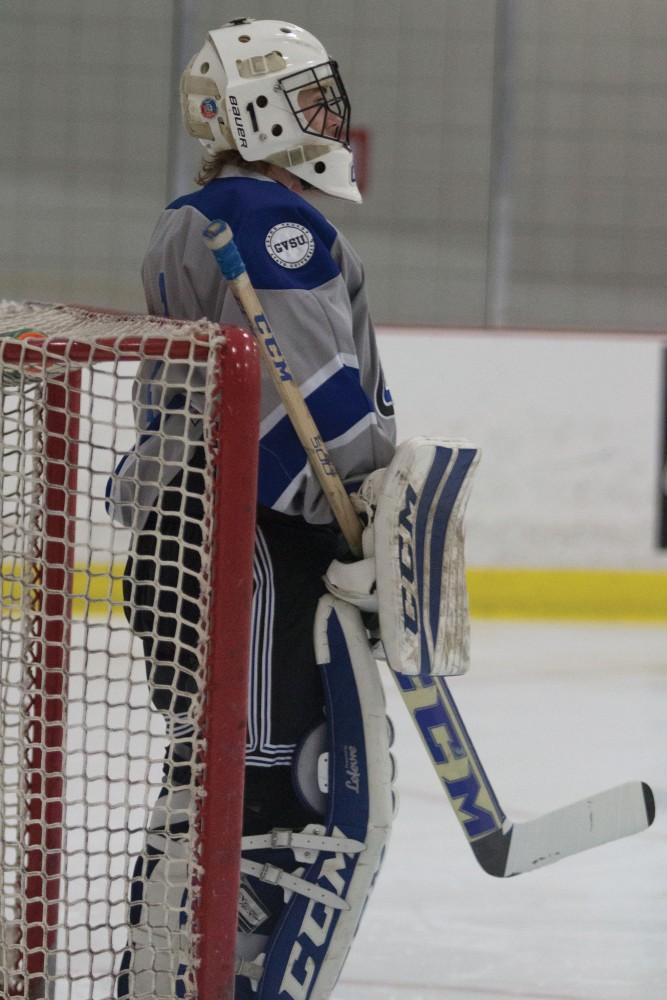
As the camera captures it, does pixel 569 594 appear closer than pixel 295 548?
No

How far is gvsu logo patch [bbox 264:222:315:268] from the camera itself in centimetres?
158

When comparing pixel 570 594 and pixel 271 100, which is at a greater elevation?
pixel 271 100

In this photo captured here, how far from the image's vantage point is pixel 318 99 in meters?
1.68

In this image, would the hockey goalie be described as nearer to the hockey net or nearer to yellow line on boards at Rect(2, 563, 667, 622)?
the hockey net

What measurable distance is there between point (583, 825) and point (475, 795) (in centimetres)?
13

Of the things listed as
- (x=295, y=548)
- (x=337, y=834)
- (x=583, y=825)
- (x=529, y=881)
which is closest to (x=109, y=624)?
(x=295, y=548)

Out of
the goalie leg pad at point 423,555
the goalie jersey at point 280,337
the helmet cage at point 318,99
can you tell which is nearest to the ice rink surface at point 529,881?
the goalie leg pad at point 423,555

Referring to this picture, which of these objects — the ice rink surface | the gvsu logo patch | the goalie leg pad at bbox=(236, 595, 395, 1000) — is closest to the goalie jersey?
the gvsu logo patch

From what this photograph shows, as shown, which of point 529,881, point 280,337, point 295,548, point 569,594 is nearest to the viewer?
point 280,337

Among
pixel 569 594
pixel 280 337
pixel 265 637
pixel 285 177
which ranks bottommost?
pixel 569 594

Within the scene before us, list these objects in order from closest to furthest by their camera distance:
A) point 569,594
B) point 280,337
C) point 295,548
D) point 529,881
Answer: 1. point 280,337
2. point 295,548
3. point 529,881
4. point 569,594

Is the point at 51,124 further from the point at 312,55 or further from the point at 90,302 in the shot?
the point at 312,55

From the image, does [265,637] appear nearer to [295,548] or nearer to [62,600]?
[295,548]

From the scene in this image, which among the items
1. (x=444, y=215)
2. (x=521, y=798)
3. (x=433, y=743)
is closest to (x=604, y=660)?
(x=521, y=798)
